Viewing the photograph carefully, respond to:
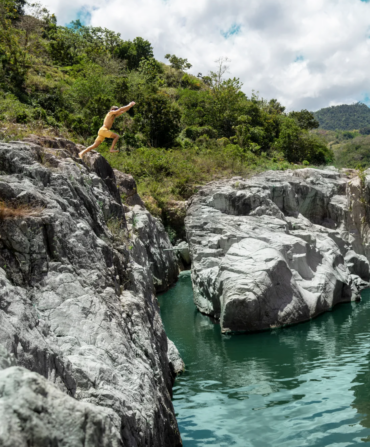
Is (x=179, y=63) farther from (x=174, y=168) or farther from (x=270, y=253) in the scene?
(x=270, y=253)

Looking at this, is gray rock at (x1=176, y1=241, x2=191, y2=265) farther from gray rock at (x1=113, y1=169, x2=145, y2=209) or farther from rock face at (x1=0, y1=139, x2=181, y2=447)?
rock face at (x1=0, y1=139, x2=181, y2=447)

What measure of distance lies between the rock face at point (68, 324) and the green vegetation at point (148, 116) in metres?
14.1

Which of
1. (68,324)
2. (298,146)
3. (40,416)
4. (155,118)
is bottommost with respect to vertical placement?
(40,416)

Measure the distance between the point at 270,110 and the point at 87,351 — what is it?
47.2 m

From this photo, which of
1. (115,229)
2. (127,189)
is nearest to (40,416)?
(115,229)

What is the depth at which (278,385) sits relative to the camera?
8586 millimetres

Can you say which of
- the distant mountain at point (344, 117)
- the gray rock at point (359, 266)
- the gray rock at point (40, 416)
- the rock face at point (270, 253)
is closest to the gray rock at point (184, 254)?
the rock face at point (270, 253)

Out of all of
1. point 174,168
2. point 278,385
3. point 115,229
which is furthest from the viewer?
point 174,168

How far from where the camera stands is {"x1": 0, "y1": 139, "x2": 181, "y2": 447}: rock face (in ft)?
8.62

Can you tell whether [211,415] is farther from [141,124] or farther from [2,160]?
[141,124]

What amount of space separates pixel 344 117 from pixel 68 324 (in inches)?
6546

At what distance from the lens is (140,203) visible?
20.1 metres

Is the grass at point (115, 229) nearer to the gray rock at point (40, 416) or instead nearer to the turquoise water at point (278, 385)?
the turquoise water at point (278, 385)

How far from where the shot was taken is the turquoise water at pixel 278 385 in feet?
21.6
